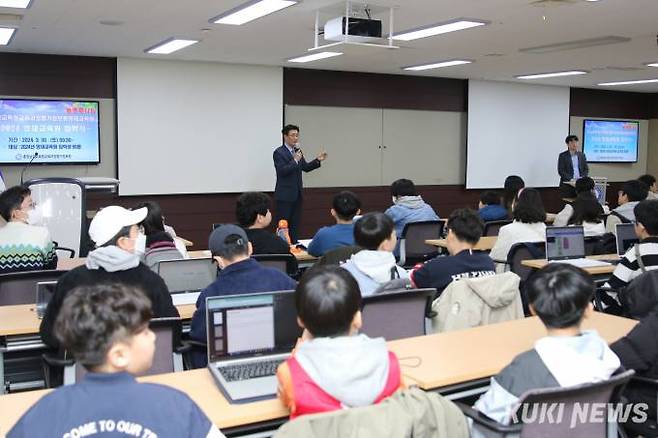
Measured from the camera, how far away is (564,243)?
5449mm

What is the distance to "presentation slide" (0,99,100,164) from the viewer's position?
27.1ft

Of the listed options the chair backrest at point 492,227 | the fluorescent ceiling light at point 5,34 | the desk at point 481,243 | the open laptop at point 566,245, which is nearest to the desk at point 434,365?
the open laptop at point 566,245

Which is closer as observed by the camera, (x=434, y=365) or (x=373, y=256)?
(x=434, y=365)

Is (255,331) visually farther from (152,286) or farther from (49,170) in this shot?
(49,170)

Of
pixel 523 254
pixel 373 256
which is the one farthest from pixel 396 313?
pixel 523 254

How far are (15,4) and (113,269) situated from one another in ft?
12.2

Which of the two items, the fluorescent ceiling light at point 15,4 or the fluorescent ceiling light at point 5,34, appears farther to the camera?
the fluorescent ceiling light at point 5,34

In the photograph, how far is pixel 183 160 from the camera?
932cm

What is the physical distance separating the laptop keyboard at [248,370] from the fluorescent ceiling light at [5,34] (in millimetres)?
5552

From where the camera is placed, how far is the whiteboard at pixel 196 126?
8922 mm

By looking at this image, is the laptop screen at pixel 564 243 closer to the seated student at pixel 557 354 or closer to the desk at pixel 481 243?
the desk at pixel 481 243

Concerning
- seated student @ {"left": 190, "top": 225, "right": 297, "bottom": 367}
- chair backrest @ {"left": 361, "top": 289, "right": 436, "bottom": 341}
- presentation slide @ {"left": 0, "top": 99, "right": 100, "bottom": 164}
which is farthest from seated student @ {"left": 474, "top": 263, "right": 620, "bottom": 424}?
presentation slide @ {"left": 0, "top": 99, "right": 100, "bottom": 164}

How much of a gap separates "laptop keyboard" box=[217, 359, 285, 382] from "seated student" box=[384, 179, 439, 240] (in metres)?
4.27

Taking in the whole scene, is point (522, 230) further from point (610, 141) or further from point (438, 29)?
point (610, 141)
